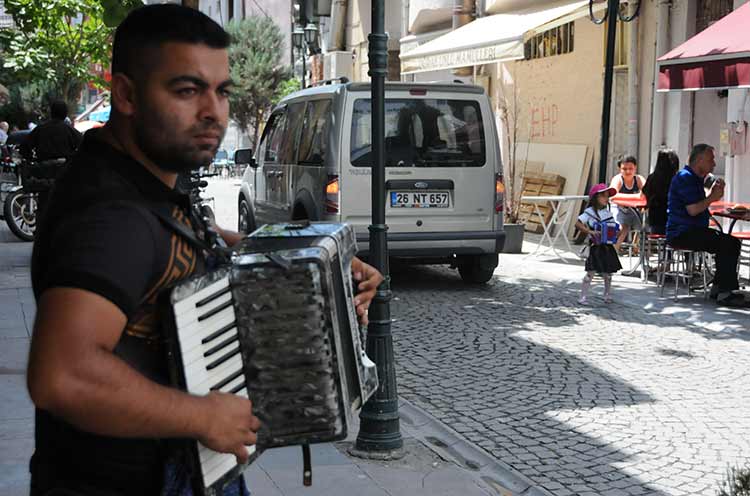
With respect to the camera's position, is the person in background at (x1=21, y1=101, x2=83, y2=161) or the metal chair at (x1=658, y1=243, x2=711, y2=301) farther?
the person in background at (x1=21, y1=101, x2=83, y2=161)

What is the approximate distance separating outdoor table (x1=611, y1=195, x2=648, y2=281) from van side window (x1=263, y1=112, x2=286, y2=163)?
4168mm

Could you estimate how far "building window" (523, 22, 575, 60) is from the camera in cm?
1750

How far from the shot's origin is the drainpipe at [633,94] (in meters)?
15.4

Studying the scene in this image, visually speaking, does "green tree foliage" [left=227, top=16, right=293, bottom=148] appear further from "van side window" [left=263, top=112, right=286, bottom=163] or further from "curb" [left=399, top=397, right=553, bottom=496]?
"curb" [left=399, top=397, right=553, bottom=496]

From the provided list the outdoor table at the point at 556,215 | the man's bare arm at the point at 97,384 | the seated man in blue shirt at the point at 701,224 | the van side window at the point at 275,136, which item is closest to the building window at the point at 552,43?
the outdoor table at the point at 556,215

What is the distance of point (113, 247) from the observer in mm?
1695

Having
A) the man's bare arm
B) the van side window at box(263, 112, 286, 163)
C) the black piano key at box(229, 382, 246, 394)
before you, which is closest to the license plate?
the van side window at box(263, 112, 286, 163)

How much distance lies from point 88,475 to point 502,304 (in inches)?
338

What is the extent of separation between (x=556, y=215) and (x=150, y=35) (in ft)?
41.6

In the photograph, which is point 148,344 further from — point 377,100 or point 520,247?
point 520,247

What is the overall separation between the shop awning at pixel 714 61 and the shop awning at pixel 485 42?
420 cm

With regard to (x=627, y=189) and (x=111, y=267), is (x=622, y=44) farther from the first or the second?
(x=111, y=267)

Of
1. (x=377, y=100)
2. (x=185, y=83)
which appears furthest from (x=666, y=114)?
(x=185, y=83)

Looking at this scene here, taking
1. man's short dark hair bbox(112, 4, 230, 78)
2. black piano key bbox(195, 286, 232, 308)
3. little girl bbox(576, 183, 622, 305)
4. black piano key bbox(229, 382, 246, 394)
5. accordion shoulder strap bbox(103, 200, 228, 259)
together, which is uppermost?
man's short dark hair bbox(112, 4, 230, 78)
